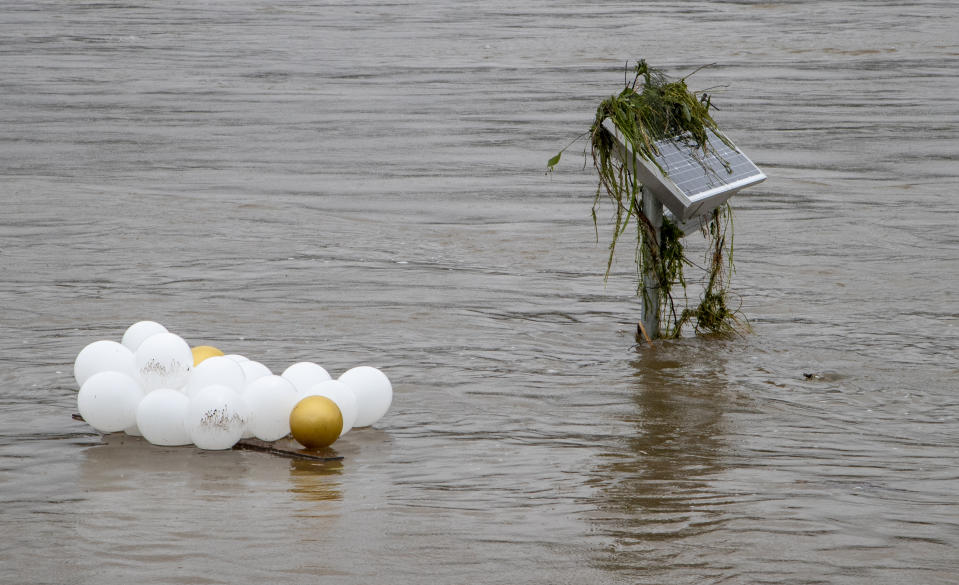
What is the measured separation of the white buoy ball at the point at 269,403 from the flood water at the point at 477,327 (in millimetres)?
A: 182

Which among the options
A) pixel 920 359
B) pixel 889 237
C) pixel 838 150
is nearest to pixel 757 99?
pixel 838 150

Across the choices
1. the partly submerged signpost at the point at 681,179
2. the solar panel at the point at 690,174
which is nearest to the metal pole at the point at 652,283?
the partly submerged signpost at the point at 681,179

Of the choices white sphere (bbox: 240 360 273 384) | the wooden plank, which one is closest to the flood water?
the wooden plank

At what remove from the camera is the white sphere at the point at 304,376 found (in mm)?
6895

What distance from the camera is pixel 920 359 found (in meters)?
8.46

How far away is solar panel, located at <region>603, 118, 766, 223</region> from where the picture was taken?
25.9 ft

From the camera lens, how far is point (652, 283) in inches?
340

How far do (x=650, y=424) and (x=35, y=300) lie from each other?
5.26m

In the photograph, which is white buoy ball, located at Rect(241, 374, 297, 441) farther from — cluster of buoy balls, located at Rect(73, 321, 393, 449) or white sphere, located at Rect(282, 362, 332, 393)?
white sphere, located at Rect(282, 362, 332, 393)

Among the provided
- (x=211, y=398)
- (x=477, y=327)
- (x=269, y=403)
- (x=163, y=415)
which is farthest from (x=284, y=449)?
(x=477, y=327)

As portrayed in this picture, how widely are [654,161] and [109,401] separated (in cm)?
349

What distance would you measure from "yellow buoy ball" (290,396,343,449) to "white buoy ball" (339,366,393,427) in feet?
1.04

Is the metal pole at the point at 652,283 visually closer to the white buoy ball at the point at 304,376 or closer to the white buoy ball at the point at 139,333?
the white buoy ball at the point at 304,376

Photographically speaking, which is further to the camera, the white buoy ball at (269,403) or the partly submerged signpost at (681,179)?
the partly submerged signpost at (681,179)
